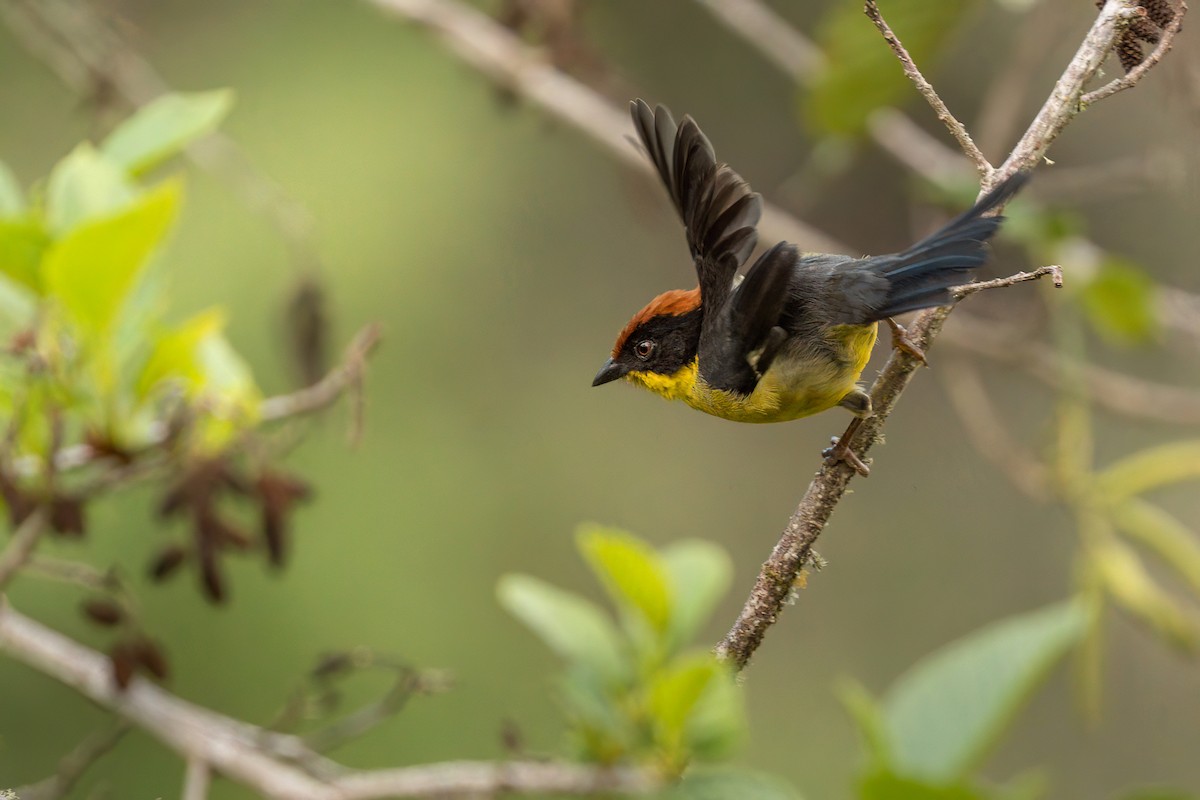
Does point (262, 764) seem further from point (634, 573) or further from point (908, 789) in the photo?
point (908, 789)

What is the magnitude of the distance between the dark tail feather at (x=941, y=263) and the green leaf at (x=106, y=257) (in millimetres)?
1198

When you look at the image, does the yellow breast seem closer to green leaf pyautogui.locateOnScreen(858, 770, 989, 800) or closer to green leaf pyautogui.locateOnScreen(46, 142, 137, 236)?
green leaf pyautogui.locateOnScreen(858, 770, 989, 800)

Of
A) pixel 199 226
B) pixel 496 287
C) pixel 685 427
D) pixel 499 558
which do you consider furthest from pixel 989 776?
pixel 199 226

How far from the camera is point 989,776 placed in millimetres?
7520

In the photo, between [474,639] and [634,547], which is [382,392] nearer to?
[474,639]

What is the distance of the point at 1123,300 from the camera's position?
347cm

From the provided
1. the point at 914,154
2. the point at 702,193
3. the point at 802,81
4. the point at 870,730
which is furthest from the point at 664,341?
the point at 914,154

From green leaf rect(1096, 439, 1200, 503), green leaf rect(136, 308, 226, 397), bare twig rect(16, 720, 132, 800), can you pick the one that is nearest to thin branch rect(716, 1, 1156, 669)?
bare twig rect(16, 720, 132, 800)

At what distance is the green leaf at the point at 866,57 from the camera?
10.2 ft

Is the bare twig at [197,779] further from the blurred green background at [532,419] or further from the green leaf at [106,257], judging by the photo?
the blurred green background at [532,419]

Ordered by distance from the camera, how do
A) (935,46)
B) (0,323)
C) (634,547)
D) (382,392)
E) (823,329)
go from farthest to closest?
(382,392)
(935,46)
(0,323)
(823,329)
(634,547)

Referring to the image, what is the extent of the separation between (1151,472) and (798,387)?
136cm

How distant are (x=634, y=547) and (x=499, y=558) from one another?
5052 millimetres

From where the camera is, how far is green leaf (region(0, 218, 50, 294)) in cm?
231
